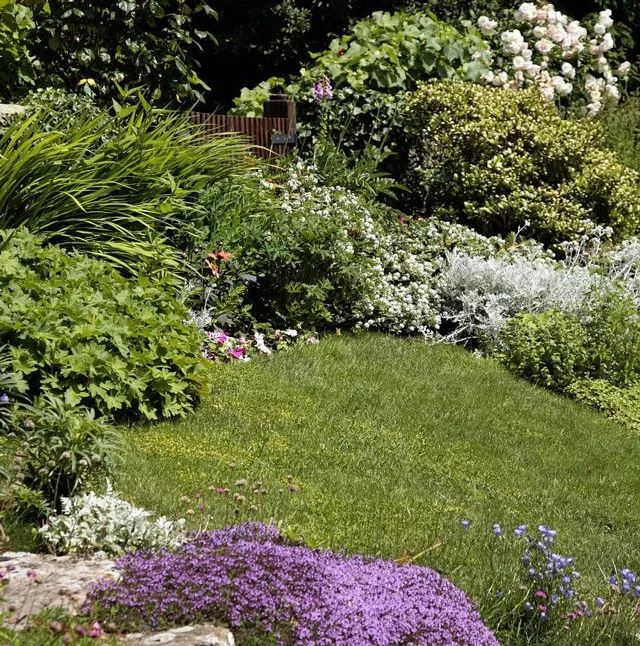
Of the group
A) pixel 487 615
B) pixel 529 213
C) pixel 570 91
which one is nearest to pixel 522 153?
pixel 529 213

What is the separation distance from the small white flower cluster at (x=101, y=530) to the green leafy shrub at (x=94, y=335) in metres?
0.95

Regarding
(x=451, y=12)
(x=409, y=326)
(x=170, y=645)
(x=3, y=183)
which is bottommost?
(x=409, y=326)

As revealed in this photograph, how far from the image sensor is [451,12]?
48.2 ft

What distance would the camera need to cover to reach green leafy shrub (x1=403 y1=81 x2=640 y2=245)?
10.5 meters

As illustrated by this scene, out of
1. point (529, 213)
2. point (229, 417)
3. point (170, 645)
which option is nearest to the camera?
point (170, 645)

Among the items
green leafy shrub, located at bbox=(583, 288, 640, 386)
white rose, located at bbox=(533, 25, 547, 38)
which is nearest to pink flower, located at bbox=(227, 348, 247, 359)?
green leafy shrub, located at bbox=(583, 288, 640, 386)

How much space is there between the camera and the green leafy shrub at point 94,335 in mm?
5188

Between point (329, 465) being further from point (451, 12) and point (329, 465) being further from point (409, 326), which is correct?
point (451, 12)

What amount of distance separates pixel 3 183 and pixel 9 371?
5.96ft

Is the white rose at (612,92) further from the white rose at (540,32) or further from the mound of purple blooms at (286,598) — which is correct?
the mound of purple blooms at (286,598)

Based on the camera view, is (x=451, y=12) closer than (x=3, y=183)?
No

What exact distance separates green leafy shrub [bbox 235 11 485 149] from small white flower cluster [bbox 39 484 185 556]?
7.41m

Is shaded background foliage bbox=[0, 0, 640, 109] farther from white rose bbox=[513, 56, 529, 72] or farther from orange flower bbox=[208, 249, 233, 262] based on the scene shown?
white rose bbox=[513, 56, 529, 72]

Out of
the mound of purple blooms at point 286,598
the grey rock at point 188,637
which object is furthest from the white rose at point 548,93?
the grey rock at point 188,637
